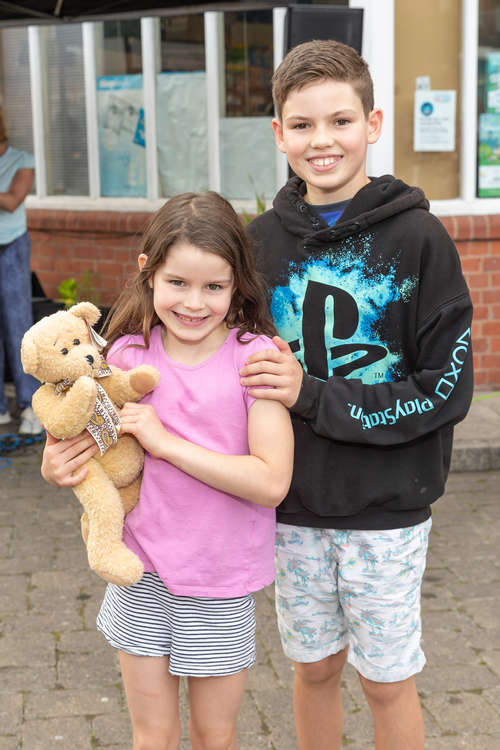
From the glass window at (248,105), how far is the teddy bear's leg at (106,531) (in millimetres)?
6033

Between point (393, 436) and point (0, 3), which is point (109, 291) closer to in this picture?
point (0, 3)

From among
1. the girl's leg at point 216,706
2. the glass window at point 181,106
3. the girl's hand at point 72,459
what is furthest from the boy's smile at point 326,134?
the glass window at point 181,106

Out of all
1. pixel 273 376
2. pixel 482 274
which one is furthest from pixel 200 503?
pixel 482 274

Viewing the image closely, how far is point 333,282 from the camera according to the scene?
241cm

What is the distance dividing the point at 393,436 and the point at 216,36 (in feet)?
20.9

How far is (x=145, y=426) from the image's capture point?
85.6 inches

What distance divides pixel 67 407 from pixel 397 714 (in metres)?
1.09

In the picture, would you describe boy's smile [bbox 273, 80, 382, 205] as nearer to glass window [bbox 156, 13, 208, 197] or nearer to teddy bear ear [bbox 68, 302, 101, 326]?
teddy bear ear [bbox 68, 302, 101, 326]

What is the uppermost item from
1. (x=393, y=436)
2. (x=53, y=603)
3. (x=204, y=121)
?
(x=204, y=121)

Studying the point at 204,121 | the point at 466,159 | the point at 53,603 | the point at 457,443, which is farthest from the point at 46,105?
the point at 53,603

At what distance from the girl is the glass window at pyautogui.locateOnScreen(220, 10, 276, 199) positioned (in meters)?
5.87

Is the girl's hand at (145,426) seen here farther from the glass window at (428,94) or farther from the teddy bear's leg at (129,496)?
the glass window at (428,94)

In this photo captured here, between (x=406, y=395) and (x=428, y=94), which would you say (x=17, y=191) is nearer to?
(x=428, y=94)

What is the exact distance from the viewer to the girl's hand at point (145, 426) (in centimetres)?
217
